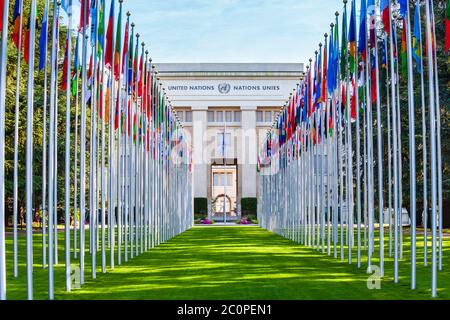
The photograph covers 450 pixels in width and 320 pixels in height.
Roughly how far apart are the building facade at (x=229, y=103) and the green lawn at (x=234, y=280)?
244 ft

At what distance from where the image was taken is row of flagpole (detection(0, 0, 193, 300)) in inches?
666

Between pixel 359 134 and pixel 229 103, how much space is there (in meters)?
78.3

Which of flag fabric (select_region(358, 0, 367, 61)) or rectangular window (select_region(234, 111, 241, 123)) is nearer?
flag fabric (select_region(358, 0, 367, 61))

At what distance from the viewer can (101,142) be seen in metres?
30.3

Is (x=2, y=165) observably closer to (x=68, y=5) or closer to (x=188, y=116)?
(x=68, y=5)

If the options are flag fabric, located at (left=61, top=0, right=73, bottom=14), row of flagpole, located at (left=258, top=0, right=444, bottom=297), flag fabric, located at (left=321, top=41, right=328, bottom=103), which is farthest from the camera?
flag fabric, located at (left=321, top=41, right=328, bottom=103)

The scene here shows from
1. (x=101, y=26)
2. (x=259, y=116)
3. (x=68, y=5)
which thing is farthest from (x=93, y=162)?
(x=259, y=116)

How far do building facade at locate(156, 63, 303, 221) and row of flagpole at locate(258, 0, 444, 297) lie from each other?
41433mm

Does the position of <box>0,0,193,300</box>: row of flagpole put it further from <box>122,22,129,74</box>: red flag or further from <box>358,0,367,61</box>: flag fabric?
<box>358,0,367,61</box>: flag fabric

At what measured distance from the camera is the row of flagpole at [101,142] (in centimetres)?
1691

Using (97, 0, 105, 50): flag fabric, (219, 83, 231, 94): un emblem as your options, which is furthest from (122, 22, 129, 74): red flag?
(219, 83, 231, 94): un emblem

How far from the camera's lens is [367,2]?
76.2ft

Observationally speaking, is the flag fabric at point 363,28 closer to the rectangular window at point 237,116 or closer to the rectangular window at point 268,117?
the rectangular window at point 268,117

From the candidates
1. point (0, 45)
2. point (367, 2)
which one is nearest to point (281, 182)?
point (367, 2)
